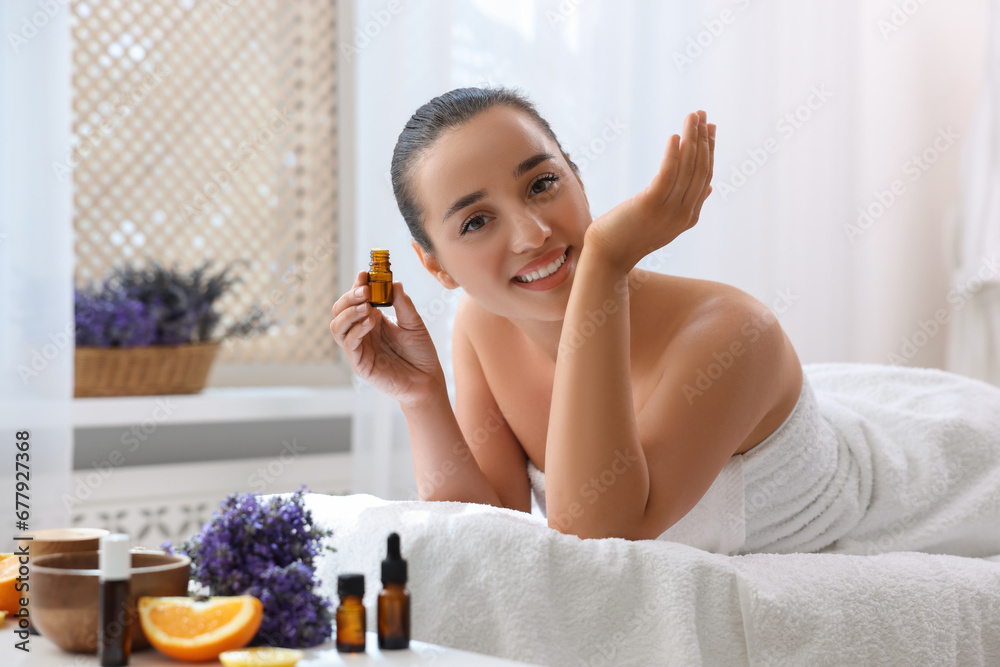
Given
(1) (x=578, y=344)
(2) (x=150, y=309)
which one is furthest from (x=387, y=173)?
(1) (x=578, y=344)

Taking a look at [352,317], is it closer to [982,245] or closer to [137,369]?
[137,369]

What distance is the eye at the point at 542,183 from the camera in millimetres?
1131

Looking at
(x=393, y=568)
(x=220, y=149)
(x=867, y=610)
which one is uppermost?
(x=220, y=149)

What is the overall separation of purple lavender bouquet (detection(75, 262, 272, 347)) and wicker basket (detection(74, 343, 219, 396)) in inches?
1.3

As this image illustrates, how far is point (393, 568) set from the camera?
0.68 meters

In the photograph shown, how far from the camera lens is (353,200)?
2631 mm

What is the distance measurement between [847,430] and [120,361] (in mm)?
1474

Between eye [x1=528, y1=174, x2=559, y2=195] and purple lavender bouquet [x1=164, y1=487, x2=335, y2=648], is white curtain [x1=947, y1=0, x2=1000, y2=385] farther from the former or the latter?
purple lavender bouquet [x1=164, y1=487, x2=335, y2=648]

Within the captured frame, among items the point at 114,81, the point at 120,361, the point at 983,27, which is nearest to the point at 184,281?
the point at 120,361

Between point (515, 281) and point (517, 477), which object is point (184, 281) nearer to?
point (517, 477)

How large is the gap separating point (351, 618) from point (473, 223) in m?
0.58

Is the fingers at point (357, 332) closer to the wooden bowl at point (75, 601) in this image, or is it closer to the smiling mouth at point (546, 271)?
the smiling mouth at point (546, 271)

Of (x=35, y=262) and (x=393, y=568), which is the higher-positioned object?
(x=35, y=262)

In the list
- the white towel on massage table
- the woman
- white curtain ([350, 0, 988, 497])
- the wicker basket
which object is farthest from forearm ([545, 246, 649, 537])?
the wicker basket
